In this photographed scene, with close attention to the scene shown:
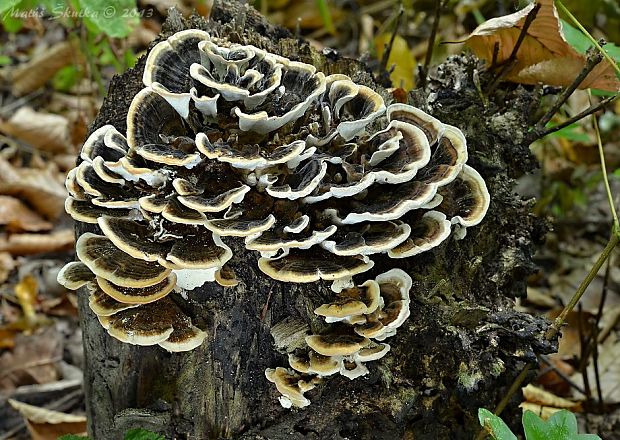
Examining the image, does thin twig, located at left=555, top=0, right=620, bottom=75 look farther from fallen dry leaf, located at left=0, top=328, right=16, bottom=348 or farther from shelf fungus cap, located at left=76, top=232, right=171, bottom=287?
fallen dry leaf, located at left=0, top=328, right=16, bottom=348

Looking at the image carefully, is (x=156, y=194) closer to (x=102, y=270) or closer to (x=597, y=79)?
(x=102, y=270)

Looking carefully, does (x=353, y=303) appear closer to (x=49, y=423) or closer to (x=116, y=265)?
(x=116, y=265)

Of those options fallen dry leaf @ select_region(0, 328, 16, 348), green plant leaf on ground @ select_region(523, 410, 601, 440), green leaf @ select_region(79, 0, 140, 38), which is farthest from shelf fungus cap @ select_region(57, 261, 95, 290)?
fallen dry leaf @ select_region(0, 328, 16, 348)

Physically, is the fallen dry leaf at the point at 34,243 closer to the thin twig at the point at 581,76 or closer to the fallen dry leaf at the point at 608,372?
the thin twig at the point at 581,76

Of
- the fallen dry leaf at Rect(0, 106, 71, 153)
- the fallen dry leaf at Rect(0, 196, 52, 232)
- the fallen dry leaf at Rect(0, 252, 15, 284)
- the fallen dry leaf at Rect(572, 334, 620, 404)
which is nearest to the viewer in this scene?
the fallen dry leaf at Rect(572, 334, 620, 404)

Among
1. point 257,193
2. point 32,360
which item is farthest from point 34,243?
point 257,193

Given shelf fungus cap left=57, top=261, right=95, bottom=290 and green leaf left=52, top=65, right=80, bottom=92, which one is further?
green leaf left=52, top=65, right=80, bottom=92
